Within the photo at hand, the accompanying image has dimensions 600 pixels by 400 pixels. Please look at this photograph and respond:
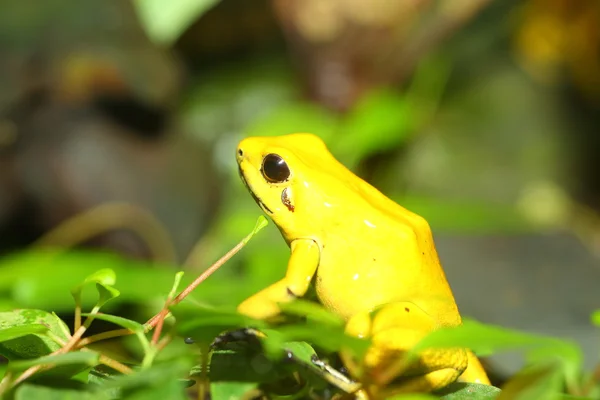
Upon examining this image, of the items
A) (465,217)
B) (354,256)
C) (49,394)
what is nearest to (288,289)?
(354,256)

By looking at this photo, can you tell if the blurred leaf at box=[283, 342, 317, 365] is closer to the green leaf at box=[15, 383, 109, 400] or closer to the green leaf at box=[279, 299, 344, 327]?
the green leaf at box=[279, 299, 344, 327]

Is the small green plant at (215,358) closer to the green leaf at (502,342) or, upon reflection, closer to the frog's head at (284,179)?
the green leaf at (502,342)

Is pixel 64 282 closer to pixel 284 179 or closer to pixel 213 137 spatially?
pixel 284 179

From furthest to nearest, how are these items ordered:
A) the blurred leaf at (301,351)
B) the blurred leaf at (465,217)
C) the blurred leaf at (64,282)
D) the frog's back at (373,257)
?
the blurred leaf at (465,217) < the blurred leaf at (64,282) < the frog's back at (373,257) < the blurred leaf at (301,351)

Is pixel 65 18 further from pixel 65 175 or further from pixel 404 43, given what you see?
pixel 404 43

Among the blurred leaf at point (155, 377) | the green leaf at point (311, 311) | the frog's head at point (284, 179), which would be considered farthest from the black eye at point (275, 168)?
the blurred leaf at point (155, 377)

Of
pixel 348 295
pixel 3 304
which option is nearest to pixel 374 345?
pixel 348 295
